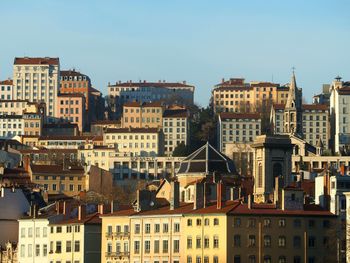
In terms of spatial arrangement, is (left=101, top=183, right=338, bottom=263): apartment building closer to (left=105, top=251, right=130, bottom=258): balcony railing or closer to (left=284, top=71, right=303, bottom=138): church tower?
(left=105, top=251, right=130, bottom=258): balcony railing

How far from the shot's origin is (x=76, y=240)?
344 feet

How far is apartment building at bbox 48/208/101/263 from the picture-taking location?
105 meters

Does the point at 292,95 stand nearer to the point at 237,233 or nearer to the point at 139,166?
the point at 139,166

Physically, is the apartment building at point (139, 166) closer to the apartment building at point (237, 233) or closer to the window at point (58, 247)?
the window at point (58, 247)

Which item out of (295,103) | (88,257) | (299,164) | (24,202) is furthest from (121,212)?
(295,103)

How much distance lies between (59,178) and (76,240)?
67.8 meters

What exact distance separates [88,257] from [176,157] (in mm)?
90257

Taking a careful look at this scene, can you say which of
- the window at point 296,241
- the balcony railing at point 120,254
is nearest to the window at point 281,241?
the window at point 296,241

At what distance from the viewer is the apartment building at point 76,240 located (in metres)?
105

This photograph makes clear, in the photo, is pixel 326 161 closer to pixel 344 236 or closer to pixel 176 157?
pixel 176 157

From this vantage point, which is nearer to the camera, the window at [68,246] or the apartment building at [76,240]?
the apartment building at [76,240]

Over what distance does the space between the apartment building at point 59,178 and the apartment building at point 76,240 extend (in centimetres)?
6084

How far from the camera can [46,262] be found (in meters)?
107

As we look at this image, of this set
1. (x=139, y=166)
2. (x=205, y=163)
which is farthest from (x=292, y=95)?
(x=205, y=163)
